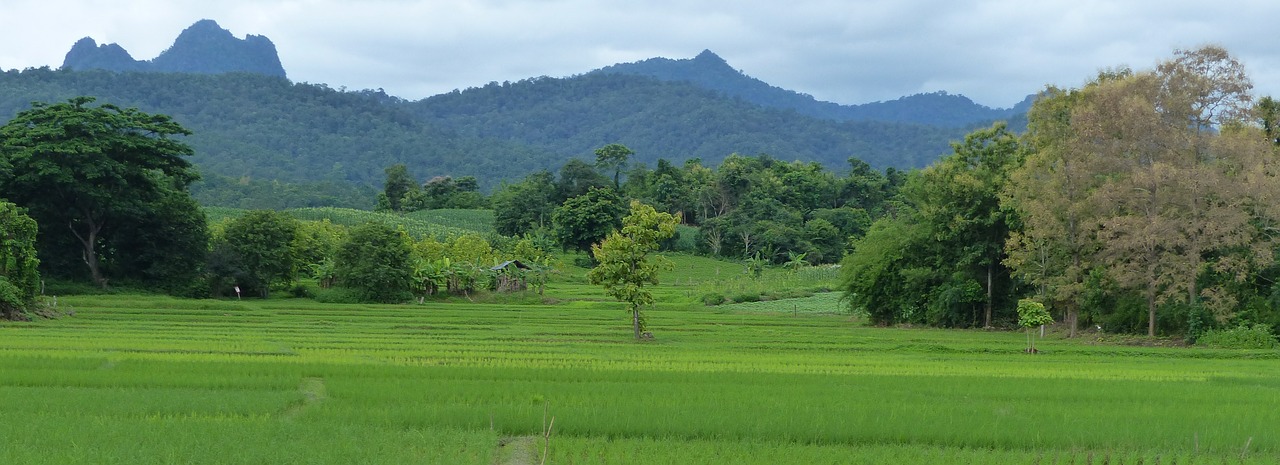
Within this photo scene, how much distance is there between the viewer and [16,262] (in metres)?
35.7

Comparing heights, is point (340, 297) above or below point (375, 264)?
below

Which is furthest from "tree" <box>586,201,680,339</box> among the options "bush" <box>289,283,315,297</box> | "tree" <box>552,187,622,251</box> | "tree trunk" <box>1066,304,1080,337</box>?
"tree" <box>552,187,622,251</box>

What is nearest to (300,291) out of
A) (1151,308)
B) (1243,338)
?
(1151,308)

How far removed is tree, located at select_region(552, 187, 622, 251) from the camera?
83.6m

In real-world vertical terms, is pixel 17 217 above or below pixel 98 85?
below

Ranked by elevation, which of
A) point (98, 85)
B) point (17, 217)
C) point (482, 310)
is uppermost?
point (98, 85)

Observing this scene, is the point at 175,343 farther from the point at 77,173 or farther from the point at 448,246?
the point at 448,246

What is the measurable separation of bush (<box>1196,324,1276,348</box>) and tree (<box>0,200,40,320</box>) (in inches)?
1549

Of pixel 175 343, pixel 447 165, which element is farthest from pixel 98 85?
pixel 175 343

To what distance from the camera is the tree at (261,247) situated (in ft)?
162

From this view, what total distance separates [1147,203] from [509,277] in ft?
116

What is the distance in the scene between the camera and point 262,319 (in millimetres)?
37281

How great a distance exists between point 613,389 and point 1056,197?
78.3ft

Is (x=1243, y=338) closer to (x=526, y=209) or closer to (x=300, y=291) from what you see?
(x=300, y=291)
